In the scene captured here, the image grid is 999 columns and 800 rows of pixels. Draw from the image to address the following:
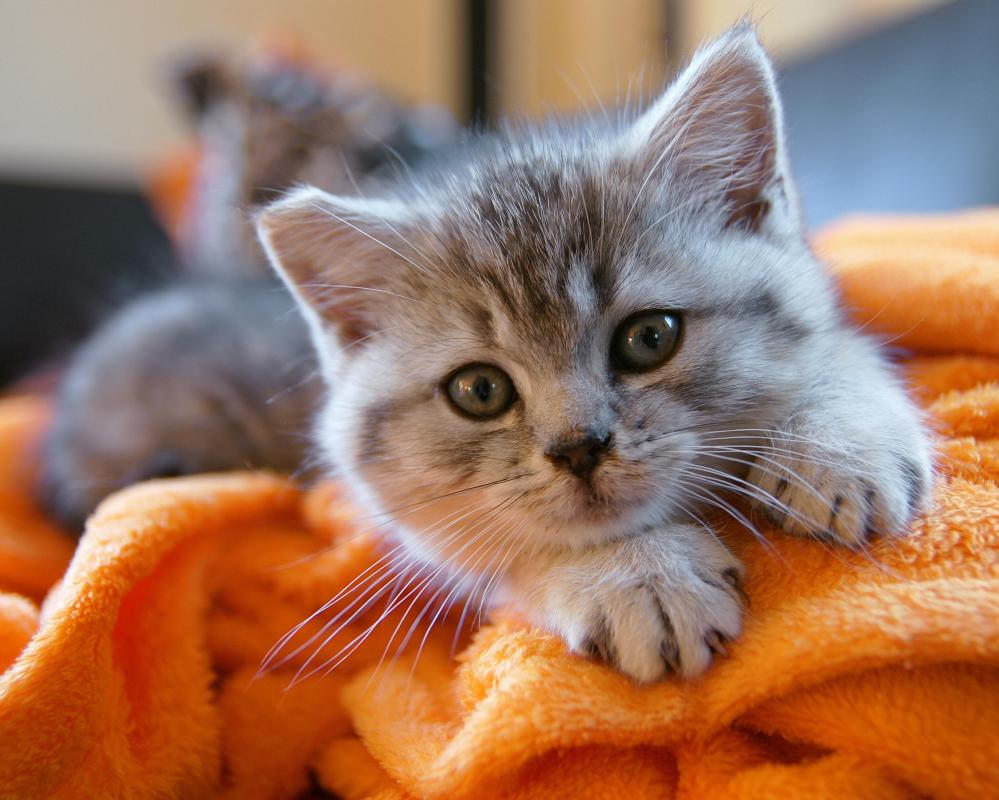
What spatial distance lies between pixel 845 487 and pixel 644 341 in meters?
0.25

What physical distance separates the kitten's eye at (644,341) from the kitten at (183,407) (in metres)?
0.66

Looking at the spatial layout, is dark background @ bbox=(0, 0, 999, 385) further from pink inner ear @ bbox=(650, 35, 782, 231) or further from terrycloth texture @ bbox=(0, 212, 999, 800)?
terrycloth texture @ bbox=(0, 212, 999, 800)

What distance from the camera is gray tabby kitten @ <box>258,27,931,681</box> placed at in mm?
735

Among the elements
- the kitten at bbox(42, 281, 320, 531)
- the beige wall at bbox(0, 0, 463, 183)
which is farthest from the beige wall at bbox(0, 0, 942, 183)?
the kitten at bbox(42, 281, 320, 531)

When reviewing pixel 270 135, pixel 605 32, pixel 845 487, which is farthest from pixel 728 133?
pixel 605 32

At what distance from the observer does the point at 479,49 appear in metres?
3.78

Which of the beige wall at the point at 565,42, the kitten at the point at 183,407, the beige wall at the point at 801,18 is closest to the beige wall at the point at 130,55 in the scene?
the beige wall at the point at 565,42

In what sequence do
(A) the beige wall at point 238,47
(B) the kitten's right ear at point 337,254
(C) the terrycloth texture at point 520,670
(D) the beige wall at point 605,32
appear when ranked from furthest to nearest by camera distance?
1. (A) the beige wall at point 238,47
2. (D) the beige wall at point 605,32
3. (B) the kitten's right ear at point 337,254
4. (C) the terrycloth texture at point 520,670

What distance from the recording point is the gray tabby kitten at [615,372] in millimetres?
735

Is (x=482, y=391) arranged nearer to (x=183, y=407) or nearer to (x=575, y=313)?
(x=575, y=313)

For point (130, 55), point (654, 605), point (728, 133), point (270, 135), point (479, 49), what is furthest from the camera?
point (479, 49)

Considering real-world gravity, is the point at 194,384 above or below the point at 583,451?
above

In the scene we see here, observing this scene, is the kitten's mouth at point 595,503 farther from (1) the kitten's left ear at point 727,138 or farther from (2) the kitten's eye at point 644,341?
(1) the kitten's left ear at point 727,138

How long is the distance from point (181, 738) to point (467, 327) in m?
0.56
